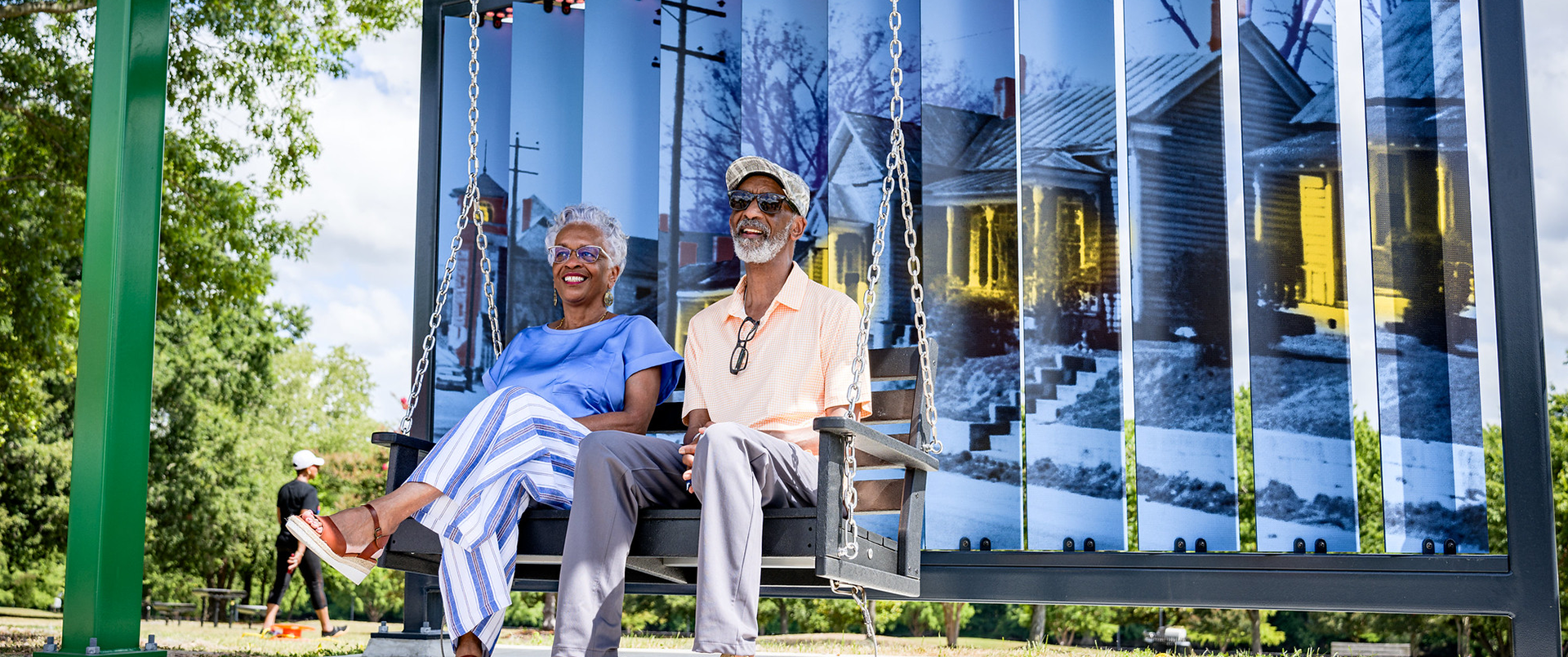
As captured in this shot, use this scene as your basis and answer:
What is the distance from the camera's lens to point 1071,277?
4234 millimetres

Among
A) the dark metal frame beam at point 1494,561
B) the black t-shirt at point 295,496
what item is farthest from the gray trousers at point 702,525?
the black t-shirt at point 295,496

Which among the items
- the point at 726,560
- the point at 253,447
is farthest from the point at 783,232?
the point at 253,447

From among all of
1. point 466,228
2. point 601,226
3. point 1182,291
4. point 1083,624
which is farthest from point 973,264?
point 1083,624

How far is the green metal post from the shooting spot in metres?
2.90

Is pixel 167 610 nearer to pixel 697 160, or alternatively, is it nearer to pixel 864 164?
pixel 697 160

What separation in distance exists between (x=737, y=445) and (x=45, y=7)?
791 centimetres

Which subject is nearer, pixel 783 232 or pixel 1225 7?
pixel 783 232

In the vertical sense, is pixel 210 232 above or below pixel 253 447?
above

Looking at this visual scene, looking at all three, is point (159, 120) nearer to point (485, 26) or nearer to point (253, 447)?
point (485, 26)

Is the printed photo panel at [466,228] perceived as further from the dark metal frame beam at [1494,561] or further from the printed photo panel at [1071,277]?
the printed photo panel at [1071,277]

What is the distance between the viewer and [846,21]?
4.76m

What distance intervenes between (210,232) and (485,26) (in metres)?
5.15

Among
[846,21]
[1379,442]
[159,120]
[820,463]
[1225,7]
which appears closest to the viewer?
[820,463]

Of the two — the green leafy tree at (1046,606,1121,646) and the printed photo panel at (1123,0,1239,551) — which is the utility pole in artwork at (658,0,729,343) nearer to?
the printed photo panel at (1123,0,1239,551)
